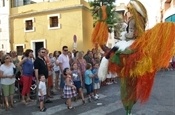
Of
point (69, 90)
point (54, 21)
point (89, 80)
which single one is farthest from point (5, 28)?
point (69, 90)

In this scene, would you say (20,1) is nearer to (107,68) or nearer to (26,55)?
(26,55)

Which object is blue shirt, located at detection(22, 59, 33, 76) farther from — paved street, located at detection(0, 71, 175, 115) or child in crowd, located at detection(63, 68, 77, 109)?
child in crowd, located at detection(63, 68, 77, 109)

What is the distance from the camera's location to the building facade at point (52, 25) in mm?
21825

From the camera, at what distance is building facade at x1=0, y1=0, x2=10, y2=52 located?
965 inches

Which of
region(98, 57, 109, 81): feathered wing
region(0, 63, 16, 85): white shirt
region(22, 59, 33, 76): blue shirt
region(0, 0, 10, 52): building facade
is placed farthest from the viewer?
region(0, 0, 10, 52): building facade

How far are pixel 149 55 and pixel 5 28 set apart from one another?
2338 cm

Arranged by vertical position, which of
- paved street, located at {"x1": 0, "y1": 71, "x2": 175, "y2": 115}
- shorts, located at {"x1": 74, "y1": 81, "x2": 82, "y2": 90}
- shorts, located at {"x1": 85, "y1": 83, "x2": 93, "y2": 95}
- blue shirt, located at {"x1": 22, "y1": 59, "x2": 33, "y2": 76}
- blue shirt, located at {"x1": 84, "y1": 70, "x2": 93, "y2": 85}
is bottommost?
paved street, located at {"x1": 0, "y1": 71, "x2": 175, "y2": 115}

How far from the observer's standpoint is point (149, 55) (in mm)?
2781

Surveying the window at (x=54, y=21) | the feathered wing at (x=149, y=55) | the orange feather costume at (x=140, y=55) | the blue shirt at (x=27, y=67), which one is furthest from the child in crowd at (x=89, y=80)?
the window at (x=54, y=21)

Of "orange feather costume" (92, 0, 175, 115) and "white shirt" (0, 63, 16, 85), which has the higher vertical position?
"orange feather costume" (92, 0, 175, 115)

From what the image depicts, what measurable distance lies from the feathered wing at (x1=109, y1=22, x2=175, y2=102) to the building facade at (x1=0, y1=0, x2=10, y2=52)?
22747 mm

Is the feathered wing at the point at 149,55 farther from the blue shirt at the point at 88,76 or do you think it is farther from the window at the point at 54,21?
the window at the point at 54,21

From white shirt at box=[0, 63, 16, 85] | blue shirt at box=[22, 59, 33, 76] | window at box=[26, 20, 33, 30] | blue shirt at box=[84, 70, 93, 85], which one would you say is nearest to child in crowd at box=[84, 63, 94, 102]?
blue shirt at box=[84, 70, 93, 85]

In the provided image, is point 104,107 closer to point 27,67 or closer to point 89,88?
point 89,88
